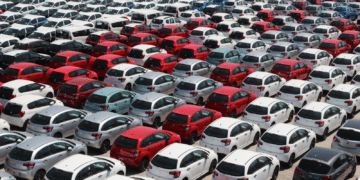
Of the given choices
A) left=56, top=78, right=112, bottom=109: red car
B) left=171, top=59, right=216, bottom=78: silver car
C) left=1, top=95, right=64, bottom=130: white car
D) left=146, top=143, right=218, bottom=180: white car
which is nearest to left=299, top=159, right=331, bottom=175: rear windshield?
left=146, top=143, right=218, bottom=180: white car

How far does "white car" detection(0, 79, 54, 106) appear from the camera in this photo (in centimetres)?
2270

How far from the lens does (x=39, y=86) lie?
24.1 m

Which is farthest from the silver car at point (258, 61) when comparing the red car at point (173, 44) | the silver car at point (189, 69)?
the red car at point (173, 44)

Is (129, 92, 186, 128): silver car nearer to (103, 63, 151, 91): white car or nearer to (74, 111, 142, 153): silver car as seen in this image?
(74, 111, 142, 153): silver car

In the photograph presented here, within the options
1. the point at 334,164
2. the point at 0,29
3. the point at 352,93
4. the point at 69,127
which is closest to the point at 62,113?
the point at 69,127

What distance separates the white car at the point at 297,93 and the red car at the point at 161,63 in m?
7.26

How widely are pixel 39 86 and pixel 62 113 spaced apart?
4.81 metres

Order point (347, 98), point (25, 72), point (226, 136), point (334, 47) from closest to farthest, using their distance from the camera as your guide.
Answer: point (226, 136), point (347, 98), point (25, 72), point (334, 47)

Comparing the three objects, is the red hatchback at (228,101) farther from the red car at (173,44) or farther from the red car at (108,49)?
the red car at (108,49)

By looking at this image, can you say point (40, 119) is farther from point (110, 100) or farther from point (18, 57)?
point (18, 57)

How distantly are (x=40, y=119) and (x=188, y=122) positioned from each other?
241 inches

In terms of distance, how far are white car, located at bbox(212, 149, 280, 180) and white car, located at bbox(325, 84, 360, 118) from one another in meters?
7.85

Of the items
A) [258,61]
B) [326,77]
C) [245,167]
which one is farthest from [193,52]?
[245,167]

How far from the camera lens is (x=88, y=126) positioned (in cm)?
1878
